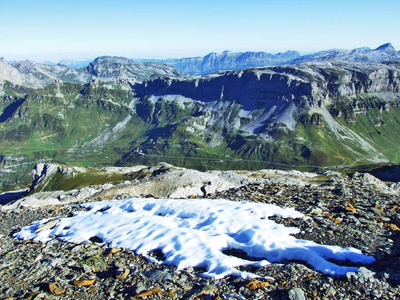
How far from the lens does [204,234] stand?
71.6 feet

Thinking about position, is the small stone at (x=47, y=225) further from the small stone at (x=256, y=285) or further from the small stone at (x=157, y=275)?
the small stone at (x=256, y=285)

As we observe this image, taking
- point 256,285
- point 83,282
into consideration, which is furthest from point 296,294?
point 83,282

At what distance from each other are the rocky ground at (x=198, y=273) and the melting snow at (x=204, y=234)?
2.58 ft

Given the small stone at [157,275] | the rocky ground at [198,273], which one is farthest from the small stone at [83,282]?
the small stone at [157,275]

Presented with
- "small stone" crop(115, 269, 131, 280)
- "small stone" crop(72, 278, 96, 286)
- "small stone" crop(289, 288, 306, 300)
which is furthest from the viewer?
"small stone" crop(115, 269, 131, 280)

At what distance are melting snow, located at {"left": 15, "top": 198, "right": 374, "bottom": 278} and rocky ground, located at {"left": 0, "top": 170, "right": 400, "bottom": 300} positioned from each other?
2.58ft

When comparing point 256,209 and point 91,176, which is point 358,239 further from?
point 91,176

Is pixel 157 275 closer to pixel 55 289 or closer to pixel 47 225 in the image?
pixel 55 289

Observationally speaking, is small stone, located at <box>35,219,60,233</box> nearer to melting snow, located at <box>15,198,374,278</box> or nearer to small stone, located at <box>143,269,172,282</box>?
melting snow, located at <box>15,198,374,278</box>

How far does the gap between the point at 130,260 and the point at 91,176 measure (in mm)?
142116

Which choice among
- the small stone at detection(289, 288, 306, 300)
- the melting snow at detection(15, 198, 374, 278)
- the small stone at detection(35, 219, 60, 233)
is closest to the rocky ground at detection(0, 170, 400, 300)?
the small stone at detection(289, 288, 306, 300)

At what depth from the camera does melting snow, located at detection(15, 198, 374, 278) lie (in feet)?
59.6

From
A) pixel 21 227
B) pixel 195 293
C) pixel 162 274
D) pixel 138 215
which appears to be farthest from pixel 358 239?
pixel 21 227

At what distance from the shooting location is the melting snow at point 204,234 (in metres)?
18.2
